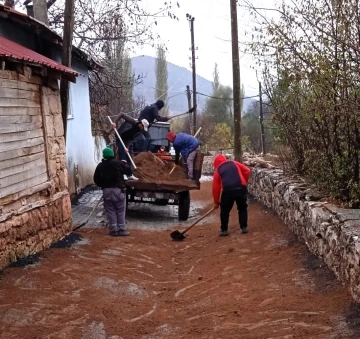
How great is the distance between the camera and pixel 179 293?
7.15 metres

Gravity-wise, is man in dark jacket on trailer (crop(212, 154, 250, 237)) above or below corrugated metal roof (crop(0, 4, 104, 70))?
below

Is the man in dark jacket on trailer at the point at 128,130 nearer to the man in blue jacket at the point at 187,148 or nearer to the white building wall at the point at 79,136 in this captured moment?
the man in blue jacket at the point at 187,148

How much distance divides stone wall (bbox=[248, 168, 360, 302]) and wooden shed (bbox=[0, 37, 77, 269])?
3.91 m

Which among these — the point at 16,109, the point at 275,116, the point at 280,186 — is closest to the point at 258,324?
the point at 16,109

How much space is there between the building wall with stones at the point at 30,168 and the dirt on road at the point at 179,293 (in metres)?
0.38

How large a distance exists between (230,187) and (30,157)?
3644mm

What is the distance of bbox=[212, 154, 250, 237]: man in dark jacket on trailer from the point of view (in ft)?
33.6

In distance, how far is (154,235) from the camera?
11227 mm

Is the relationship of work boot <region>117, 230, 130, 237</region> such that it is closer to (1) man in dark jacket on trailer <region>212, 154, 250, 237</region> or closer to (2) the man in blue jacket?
(1) man in dark jacket on trailer <region>212, 154, 250, 237</region>

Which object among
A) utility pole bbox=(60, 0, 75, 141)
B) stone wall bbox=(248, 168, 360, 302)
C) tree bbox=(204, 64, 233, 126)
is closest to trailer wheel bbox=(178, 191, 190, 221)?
stone wall bbox=(248, 168, 360, 302)

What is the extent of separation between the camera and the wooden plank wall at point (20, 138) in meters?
7.55

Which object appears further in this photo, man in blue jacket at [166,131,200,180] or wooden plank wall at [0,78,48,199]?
man in blue jacket at [166,131,200,180]

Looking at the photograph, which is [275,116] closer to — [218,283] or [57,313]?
[218,283]

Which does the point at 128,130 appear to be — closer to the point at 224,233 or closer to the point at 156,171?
the point at 156,171
